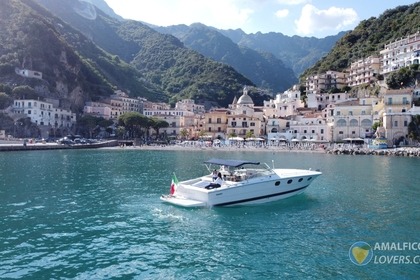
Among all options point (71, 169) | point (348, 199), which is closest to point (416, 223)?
point (348, 199)

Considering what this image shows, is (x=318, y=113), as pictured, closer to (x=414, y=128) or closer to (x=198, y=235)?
(x=414, y=128)

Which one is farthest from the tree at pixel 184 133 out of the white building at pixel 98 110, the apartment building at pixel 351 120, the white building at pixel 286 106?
the apartment building at pixel 351 120

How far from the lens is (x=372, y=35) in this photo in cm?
11969

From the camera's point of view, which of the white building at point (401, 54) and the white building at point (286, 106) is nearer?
the white building at point (401, 54)

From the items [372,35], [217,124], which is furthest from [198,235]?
[372,35]

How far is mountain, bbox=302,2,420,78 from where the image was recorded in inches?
4259

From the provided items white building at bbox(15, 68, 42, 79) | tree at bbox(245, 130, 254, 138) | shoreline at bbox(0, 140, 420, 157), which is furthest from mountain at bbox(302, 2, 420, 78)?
white building at bbox(15, 68, 42, 79)

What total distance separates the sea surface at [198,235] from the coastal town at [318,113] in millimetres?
54171

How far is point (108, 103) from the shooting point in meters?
124

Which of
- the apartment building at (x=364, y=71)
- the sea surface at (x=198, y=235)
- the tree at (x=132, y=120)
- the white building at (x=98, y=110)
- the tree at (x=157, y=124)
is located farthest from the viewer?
the white building at (x=98, y=110)

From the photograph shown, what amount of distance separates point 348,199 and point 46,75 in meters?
108

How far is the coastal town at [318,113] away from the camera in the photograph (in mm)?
75250

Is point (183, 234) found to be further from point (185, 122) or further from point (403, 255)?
point (185, 122)

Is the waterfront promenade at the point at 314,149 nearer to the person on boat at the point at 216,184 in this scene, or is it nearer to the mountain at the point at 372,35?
the mountain at the point at 372,35
